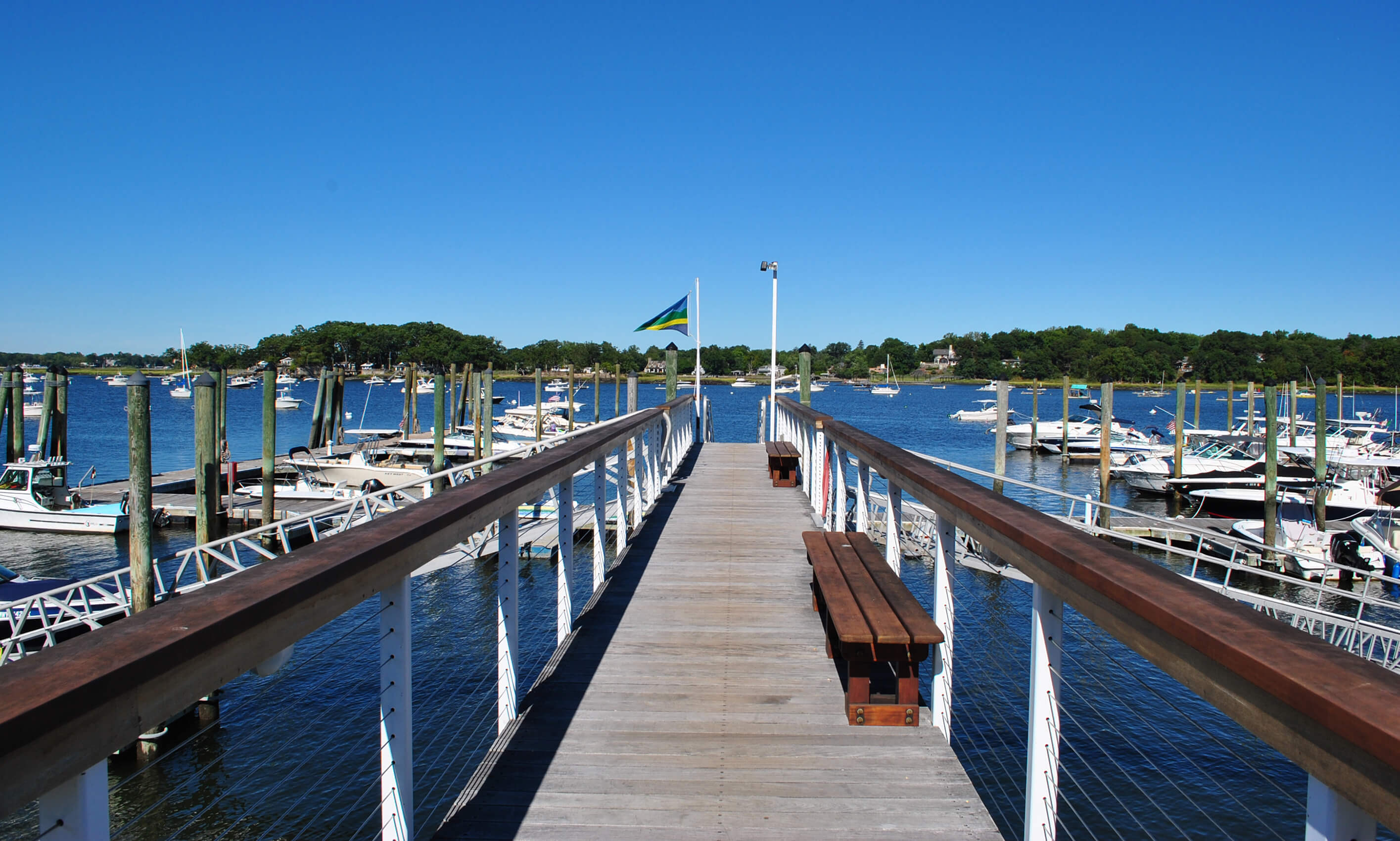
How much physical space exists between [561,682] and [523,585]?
1139cm

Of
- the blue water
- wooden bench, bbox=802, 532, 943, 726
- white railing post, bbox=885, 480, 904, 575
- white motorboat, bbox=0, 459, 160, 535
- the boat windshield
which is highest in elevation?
white railing post, bbox=885, 480, 904, 575

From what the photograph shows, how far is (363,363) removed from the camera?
153 m

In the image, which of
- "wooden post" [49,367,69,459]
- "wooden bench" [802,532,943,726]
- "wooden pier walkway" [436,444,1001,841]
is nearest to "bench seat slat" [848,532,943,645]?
"wooden bench" [802,532,943,726]

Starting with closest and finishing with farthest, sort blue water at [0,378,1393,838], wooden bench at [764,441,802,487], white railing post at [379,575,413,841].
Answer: white railing post at [379,575,413,841] < blue water at [0,378,1393,838] < wooden bench at [764,441,802,487]

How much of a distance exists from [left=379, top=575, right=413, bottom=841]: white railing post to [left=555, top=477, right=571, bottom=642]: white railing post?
1697 mm

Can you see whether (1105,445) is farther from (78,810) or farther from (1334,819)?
(78,810)

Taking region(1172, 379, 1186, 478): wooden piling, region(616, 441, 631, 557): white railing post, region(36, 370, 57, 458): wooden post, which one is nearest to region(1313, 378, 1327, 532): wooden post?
region(1172, 379, 1186, 478): wooden piling

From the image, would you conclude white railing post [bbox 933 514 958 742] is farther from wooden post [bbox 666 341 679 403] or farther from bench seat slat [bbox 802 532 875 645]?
wooden post [bbox 666 341 679 403]

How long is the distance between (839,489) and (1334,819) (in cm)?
554

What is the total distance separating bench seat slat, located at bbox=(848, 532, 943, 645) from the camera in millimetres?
3367

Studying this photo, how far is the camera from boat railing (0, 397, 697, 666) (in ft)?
18.2

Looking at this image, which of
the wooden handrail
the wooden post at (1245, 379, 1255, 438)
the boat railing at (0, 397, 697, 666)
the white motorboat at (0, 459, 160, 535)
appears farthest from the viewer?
the wooden post at (1245, 379, 1255, 438)

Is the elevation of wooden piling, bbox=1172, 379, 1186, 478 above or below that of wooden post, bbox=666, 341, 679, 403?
below

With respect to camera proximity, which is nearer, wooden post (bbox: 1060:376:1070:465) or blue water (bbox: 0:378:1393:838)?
blue water (bbox: 0:378:1393:838)
